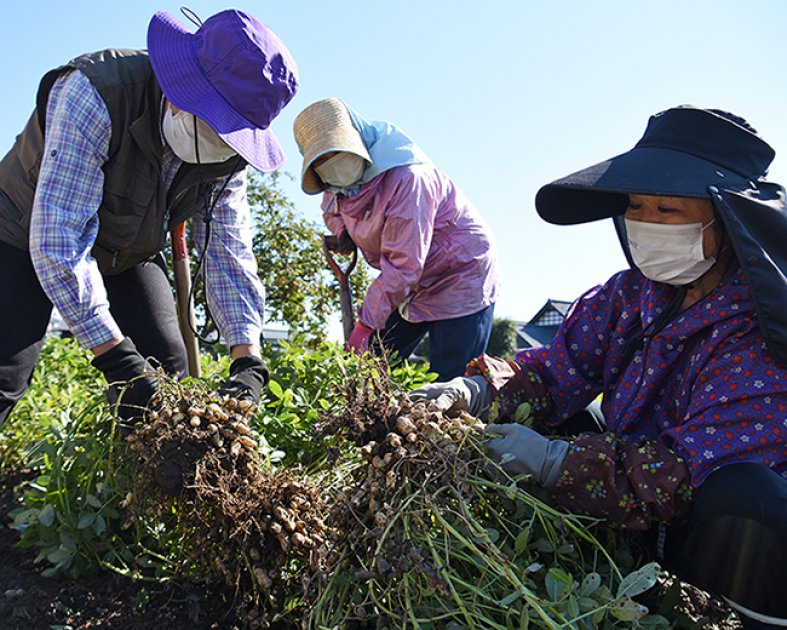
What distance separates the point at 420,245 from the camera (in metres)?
2.99

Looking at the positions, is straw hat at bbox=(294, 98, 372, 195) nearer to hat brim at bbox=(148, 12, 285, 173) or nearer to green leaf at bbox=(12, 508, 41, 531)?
hat brim at bbox=(148, 12, 285, 173)

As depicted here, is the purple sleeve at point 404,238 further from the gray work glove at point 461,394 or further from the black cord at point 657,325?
the black cord at point 657,325

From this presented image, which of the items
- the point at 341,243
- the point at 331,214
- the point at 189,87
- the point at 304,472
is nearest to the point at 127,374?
the point at 304,472

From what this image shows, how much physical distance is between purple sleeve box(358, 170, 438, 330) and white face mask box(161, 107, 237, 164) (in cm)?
101

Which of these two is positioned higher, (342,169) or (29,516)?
(342,169)

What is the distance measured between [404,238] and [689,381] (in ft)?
5.10

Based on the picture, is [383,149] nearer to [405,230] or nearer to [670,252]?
[405,230]

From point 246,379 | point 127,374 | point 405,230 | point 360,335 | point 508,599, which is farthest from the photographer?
point 360,335

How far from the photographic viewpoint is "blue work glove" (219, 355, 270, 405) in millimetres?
1939

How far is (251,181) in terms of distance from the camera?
9.68 meters

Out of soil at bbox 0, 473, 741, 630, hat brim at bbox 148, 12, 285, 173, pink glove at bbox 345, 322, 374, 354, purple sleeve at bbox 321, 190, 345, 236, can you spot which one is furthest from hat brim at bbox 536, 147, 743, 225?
purple sleeve at bbox 321, 190, 345, 236

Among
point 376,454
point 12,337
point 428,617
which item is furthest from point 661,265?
point 12,337

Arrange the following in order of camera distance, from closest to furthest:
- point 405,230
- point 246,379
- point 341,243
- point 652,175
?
point 652,175
point 246,379
point 405,230
point 341,243

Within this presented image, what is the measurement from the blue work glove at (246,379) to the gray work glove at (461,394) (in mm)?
479
